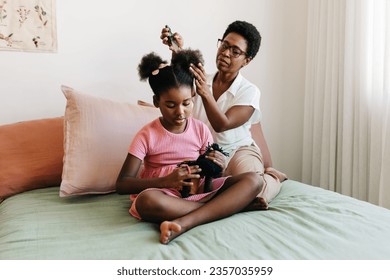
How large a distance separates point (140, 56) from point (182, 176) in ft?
3.41

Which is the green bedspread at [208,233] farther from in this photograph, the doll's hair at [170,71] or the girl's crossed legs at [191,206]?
the doll's hair at [170,71]

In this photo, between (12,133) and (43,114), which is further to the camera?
(43,114)

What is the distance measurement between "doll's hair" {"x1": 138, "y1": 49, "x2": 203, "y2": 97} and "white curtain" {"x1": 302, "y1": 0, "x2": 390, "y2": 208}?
98cm

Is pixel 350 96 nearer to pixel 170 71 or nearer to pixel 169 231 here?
pixel 170 71

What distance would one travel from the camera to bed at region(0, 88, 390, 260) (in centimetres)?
98

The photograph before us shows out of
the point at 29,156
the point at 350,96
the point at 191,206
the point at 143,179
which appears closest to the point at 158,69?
the point at 143,179

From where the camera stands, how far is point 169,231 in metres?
1.04

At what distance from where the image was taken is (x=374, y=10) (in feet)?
6.03

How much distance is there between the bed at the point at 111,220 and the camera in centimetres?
98

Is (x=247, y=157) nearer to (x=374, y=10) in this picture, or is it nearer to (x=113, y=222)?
(x=113, y=222)

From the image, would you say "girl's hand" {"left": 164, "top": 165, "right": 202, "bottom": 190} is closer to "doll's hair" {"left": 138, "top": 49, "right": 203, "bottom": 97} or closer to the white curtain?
"doll's hair" {"left": 138, "top": 49, "right": 203, "bottom": 97}

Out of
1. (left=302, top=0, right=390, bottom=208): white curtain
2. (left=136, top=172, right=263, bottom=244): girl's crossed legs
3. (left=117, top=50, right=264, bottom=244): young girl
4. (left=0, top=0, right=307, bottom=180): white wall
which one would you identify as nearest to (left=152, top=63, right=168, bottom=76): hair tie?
(left=117, top=50, right=264, bottom=244): young girl
